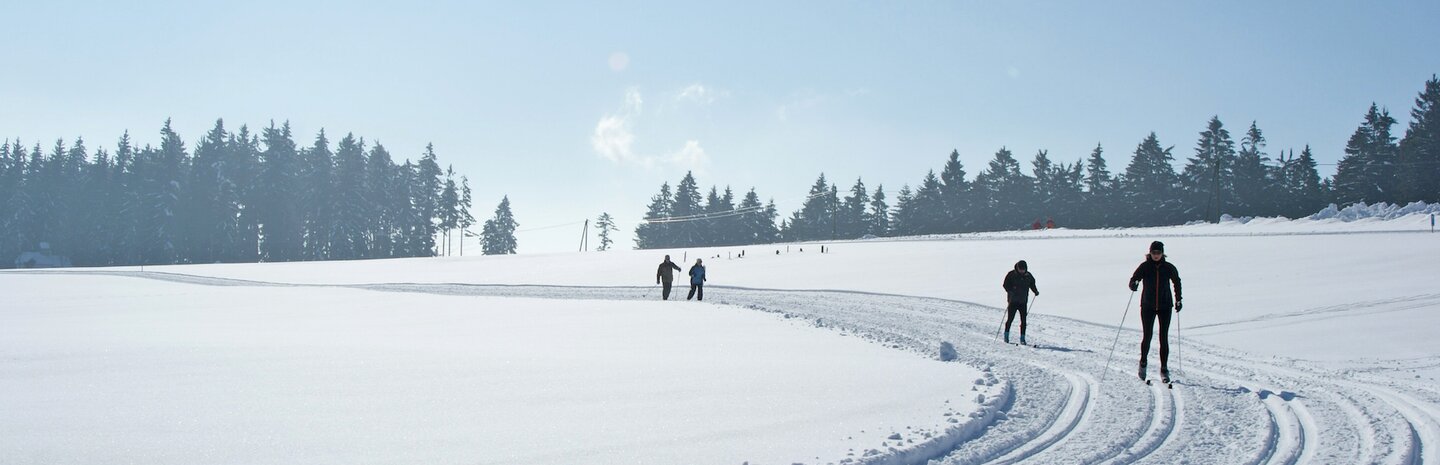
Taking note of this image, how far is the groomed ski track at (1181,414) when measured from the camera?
5.86 meters

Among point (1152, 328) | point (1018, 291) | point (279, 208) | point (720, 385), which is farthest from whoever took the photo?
point (279, 208)

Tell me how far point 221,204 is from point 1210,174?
97.7 meters

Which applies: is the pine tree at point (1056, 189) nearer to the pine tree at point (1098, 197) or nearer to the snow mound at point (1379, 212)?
the pine tree at point (1098, 197)

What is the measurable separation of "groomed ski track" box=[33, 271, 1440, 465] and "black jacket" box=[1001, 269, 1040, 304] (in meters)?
1.14

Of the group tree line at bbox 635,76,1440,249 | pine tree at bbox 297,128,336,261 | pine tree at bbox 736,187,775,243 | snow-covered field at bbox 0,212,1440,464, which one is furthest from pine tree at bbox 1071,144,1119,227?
Result: pine tree at bbox 297,128,336,261

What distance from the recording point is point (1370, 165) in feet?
198

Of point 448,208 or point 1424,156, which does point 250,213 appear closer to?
point 448,208

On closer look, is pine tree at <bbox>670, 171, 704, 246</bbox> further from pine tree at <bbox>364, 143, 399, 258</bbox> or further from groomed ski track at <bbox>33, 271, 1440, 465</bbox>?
groomed ski track at <bbox>33, 271, 1440, 465</bbox>

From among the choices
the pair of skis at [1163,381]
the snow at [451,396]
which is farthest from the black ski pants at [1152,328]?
the snow at [451,396]

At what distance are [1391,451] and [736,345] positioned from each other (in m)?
7.62

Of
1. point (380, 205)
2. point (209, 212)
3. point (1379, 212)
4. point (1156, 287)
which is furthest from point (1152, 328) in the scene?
point (209, 212)

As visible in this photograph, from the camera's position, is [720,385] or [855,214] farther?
[855,214]

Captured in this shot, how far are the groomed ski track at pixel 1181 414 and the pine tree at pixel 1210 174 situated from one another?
220 ft

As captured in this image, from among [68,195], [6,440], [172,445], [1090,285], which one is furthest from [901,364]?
[68,195]
